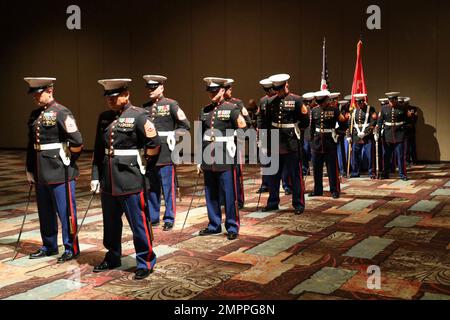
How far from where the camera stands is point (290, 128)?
5.88 metres

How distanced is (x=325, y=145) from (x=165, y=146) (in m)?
2.52

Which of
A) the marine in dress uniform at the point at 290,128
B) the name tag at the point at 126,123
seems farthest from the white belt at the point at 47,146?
the marine in dress uniform at the point at 290,128

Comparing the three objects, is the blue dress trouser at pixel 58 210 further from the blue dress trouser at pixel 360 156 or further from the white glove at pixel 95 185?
the blue dress trouser at pixel 360 156

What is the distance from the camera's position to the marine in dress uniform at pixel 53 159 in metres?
3.97

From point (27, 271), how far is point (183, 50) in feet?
35.7

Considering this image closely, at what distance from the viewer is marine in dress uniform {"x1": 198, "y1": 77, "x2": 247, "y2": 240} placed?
184 inches

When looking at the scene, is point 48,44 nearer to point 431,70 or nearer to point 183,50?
point 183,50

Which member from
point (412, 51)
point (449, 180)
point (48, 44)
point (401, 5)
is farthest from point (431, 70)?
point (48, 44)

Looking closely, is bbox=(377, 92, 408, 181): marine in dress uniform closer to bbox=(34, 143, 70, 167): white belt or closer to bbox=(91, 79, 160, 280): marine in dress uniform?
bbox=(91, 79, 160, 280): marine in dress uniform

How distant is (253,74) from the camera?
43.1ft

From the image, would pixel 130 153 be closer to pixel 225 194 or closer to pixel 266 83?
pixel 225 194

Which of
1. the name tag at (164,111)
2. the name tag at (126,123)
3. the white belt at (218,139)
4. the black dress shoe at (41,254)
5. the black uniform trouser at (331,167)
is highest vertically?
the name tag at (164,111)

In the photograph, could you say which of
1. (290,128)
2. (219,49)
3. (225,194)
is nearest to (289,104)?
(290,128)

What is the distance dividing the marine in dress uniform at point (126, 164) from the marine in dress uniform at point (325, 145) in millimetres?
3689
